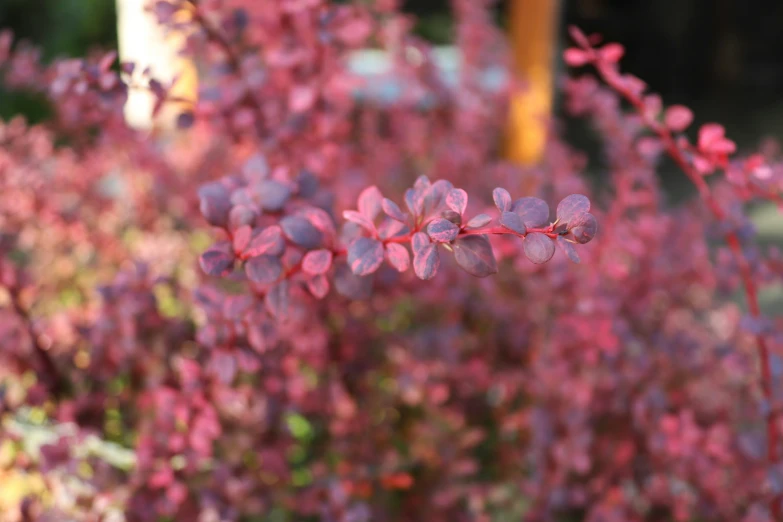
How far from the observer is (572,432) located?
1362 millimetres

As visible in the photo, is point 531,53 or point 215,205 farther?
point 531,53

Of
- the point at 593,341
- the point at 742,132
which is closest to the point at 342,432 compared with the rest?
the point at 593,341

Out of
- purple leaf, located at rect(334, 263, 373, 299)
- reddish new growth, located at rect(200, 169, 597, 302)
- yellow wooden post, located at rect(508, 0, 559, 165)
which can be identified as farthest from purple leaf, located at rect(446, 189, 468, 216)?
yellow wooden post, located at rect(508, 0, 559, 165)

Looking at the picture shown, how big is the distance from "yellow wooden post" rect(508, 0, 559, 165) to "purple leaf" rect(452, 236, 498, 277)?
3410mm

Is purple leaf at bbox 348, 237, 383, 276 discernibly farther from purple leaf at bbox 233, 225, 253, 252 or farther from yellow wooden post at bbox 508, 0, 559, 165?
yellow wooden post at bbox 508, 0, 559, 165

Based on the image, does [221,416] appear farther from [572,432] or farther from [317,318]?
[572,432]

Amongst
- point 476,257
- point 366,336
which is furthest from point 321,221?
point 366,336

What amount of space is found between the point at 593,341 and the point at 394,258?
0.76 meters

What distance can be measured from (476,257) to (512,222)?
51 millimetres

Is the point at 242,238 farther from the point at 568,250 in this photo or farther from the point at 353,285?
the point at 568,250

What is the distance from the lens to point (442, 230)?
0.67 metres

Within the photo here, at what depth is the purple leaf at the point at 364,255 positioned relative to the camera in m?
0.72

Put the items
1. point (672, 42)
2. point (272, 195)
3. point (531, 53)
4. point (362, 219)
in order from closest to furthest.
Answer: point (362, 219)
point (272, 195)
point (531, 53)
point (672, 42)

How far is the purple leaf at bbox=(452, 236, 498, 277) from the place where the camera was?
2.19ft
